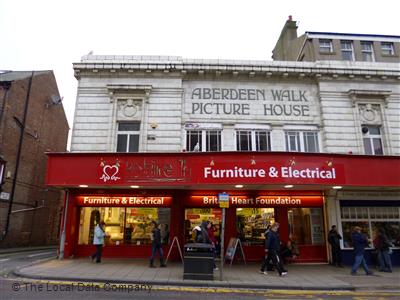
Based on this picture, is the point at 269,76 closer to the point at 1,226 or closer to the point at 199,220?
the point at 199,220

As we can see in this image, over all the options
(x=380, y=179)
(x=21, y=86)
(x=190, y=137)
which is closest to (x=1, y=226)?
(x=21, y=86)

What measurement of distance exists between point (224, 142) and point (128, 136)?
4.57 meters

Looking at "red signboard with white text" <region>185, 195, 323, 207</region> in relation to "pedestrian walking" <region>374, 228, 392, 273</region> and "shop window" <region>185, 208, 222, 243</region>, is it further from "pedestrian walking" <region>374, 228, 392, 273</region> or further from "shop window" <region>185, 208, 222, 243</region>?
"pedestrian walking" <region>374, 228, 392, 273</region>

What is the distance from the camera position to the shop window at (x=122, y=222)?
583 inches

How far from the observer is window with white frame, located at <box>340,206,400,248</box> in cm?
1462

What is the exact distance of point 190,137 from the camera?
1551cm

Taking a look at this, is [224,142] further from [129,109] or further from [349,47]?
[349,47]

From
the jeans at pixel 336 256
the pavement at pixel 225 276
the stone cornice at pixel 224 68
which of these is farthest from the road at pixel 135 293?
the stone cornice at pixel 224 68

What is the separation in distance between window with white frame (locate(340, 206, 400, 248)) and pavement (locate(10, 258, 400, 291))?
2.03 meters

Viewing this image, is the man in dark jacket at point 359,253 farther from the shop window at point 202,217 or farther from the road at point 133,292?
the shop window at point 202,217

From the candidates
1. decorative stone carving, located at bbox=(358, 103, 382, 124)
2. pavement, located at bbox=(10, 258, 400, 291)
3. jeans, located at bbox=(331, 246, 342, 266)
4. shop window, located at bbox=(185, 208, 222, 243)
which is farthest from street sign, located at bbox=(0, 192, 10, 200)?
decorative stone carving, located at bbox=(358, 103, 382, 124)

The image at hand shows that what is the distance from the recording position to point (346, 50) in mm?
18094

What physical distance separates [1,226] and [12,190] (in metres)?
2.21

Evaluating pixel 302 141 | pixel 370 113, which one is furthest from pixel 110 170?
pixel 370 113
